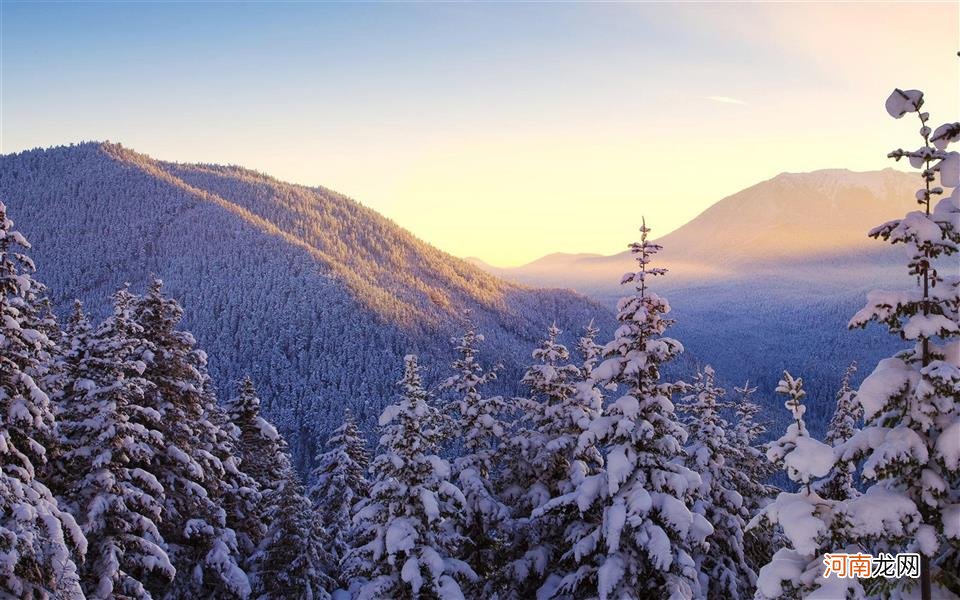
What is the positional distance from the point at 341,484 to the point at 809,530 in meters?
26.0

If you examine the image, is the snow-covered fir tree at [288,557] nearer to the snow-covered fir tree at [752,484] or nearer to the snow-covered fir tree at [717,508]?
the snow-covered fir tree at [717,508]

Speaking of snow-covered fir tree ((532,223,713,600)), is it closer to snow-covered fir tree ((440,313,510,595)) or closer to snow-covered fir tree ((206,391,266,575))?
snow-covered fir tree ((440,313,510,595))

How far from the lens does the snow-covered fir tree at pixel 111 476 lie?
15.3 metres

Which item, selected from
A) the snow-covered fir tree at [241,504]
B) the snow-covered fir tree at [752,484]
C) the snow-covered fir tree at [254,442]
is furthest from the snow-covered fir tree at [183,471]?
the snow-covered fir tree at [752,484]

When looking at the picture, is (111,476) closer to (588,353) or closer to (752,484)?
(588,353)

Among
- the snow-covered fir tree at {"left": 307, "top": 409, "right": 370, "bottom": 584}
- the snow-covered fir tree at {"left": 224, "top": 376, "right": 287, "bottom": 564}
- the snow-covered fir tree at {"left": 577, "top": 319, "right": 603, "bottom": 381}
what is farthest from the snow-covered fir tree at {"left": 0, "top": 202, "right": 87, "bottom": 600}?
the snow-covered fir tree at {"left": 307, "top": 409, "right": 370, "bottom": 584}

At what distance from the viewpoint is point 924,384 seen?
731 centimetres

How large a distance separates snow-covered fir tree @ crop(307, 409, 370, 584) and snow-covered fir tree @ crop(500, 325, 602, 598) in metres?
12.0

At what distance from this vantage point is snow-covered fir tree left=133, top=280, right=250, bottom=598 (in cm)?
1856

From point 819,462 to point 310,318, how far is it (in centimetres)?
19188

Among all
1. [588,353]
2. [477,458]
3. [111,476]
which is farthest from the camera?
[477,458]

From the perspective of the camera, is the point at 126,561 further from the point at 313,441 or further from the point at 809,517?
the point at 313,441

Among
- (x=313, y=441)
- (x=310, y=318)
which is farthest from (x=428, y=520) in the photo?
(x=310, y=318)

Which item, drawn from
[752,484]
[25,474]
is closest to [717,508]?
[752,484]
